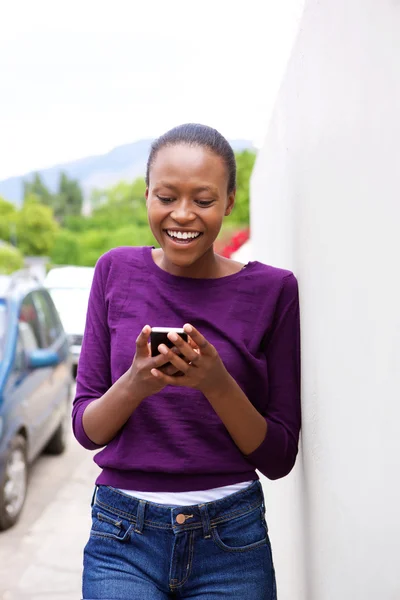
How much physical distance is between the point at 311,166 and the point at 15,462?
385 cm

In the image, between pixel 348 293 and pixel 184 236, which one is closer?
pixel 348 293

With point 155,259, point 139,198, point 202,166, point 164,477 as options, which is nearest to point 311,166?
point 202,166

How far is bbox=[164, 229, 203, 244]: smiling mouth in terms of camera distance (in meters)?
1.68

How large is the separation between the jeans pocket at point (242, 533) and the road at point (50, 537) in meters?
2.72

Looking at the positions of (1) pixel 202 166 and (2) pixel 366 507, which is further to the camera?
(1) pixel 202 166

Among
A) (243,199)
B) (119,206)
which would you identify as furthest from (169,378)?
(119,206)

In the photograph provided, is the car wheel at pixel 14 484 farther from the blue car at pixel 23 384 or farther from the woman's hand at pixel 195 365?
the woman's hand at pixel 195 365

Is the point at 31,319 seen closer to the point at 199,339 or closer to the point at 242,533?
the point at 242,533

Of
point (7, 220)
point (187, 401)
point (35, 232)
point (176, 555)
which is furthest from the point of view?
point (35, 232)

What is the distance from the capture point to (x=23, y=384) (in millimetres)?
5250

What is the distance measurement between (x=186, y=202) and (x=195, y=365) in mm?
382

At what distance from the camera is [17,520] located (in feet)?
17.3

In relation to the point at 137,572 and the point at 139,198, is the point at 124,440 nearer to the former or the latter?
the point at 137,572

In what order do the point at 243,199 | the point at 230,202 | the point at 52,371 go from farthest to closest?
1. the point at 243,199
2. the point at 52,371
3. the point at 230,202
